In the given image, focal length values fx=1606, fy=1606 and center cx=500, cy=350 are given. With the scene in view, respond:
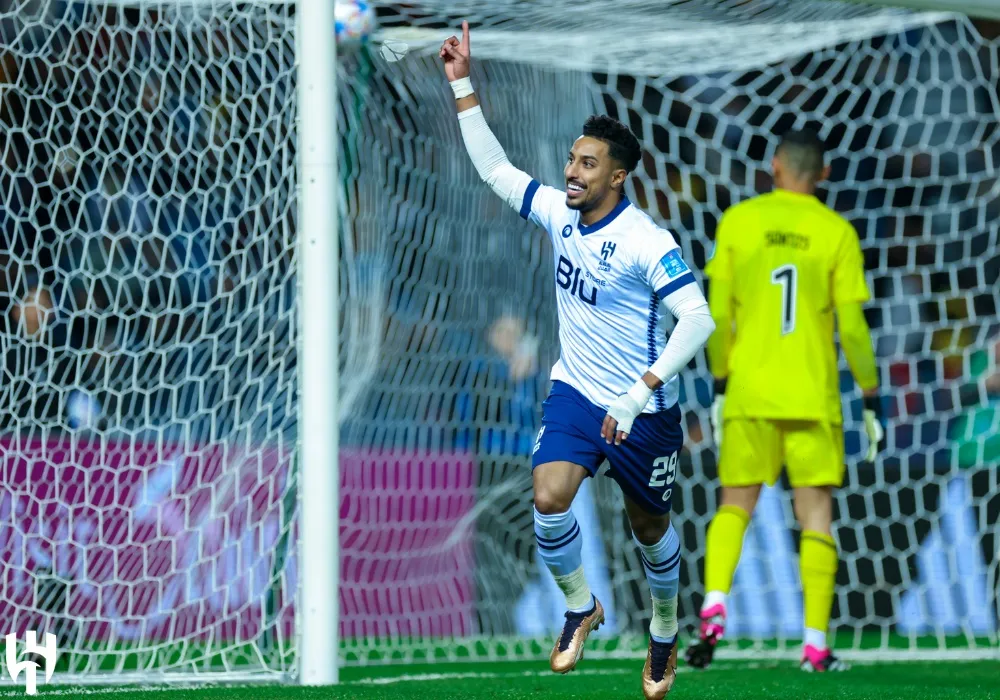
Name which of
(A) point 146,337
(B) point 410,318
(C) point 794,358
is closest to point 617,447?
(C) point 794,358

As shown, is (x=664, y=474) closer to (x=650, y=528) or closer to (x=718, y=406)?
(x=650, y=528)

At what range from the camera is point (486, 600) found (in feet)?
27.0

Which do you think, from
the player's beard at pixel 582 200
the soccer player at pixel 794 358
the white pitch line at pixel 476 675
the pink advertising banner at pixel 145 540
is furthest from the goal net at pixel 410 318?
the player's beard at pixel 582 200

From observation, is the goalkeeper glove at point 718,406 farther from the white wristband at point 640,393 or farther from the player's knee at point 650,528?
the white wristband at point 640,393

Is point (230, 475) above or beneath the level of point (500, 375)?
beneath

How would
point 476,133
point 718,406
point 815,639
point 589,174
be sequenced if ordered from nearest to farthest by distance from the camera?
1. point 589,174
2. point 476,133
3. point 815,639
4. point 718,406

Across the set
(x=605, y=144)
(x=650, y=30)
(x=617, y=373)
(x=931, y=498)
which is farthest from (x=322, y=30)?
(x=931, y=498)

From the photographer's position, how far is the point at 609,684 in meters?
6.23

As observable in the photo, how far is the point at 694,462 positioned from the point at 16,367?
3953 mm

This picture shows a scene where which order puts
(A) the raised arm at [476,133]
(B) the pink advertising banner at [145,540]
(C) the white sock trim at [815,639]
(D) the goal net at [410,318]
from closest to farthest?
(A) the raised arm at [476,133] < (B) the pink advertising banner at [145,540] < (D) the goal net at [410,318] < (C) the white sock trim at [815,639]

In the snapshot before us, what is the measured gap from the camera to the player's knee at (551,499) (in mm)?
4852

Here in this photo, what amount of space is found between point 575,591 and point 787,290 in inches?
88.6

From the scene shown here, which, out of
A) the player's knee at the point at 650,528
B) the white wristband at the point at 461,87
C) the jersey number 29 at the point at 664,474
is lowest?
the player's knee at the point at 650,528

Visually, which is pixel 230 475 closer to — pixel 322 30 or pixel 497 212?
pixel 322 30
